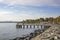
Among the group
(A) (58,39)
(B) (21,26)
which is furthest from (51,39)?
(B) (21,26)

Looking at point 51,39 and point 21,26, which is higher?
point 51,39

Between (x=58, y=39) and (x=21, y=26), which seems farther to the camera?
(x=21, y=26)

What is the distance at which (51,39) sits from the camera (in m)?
7.23

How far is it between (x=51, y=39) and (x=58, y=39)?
1.33ft

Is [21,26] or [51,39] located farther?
[21,26]

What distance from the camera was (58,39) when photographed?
6.91 m

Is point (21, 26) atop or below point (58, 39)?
below

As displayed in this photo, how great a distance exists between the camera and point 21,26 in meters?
35.2

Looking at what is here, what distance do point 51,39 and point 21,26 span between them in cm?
2813

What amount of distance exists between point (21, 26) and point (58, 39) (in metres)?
28.5

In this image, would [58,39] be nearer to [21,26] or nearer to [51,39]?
[51,39]
